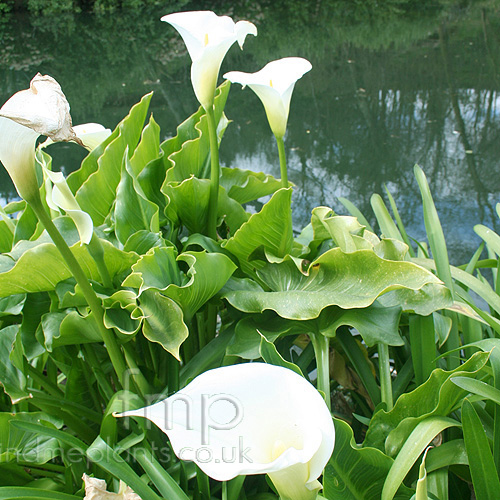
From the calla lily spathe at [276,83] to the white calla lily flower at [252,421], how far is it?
1.64 feet

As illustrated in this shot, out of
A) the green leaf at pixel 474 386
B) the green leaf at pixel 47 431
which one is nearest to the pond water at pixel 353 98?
the green leaf at pixel 474 386

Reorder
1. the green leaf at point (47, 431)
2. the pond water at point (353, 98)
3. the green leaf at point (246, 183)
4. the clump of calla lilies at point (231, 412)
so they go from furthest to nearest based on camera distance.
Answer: the pond water at point (353, 98) < the green leaf at point (246, 183) < the green leaf at point (47, 431) < the clump of calla lilies at point (231, 412)

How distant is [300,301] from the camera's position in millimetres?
725

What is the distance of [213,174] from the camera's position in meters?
0.82

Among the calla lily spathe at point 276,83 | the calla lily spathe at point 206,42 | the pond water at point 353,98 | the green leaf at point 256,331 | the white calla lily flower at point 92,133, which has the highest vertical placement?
the calla lily spathe at point 206,42

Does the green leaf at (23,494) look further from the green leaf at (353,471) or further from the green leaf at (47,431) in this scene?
the green leaf at (353,471)

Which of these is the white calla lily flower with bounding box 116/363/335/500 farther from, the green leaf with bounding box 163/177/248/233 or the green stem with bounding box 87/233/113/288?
the green leaf with bounding box 163/177/248/233

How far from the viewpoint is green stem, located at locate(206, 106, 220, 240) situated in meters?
0.78

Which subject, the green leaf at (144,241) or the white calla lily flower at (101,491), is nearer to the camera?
the white calla lily flower at (101,491)

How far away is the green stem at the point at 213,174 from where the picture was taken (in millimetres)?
778

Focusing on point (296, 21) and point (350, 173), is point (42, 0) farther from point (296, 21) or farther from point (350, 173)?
point (350, 173)

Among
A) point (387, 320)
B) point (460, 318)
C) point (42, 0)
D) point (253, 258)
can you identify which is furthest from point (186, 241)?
point (42, 0)

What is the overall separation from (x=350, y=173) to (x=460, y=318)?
1.60 metres

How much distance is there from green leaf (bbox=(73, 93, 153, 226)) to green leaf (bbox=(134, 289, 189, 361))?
321 mm
